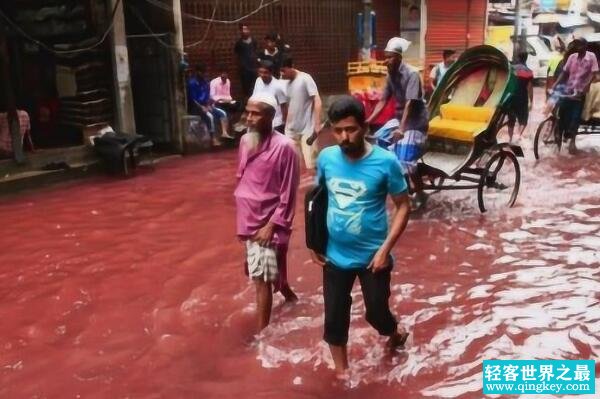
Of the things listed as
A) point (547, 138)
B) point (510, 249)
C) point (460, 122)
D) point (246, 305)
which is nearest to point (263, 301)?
point (246, 305)

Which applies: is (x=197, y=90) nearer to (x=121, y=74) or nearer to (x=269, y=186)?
(x=121, y=74)

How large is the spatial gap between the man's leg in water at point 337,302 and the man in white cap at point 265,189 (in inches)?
24.1

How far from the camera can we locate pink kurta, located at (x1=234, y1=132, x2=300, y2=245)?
13.0ft

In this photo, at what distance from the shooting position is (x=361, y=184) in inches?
128

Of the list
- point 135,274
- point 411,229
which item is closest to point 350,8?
→ point 411,229

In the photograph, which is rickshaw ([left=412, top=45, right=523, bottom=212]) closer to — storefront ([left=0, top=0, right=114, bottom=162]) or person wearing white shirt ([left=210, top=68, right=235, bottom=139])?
person wearing white shirt ([left=210, top=68, right=235, bottom=139])

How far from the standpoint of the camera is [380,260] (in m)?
3.25

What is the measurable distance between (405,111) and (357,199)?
3.25 meters

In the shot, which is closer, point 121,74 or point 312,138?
point 312,138

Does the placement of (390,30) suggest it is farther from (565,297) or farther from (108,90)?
(565,297)

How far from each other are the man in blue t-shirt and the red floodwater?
54 centimetres

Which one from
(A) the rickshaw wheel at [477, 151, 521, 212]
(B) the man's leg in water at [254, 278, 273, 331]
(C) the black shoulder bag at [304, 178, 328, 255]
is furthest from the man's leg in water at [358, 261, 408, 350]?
(A) the rickshaw wheel at [477, 151, 521, 212]

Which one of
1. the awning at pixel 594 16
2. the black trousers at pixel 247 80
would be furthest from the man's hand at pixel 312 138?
the awning at pixel 594 16

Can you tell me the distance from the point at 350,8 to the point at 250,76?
5.02m
